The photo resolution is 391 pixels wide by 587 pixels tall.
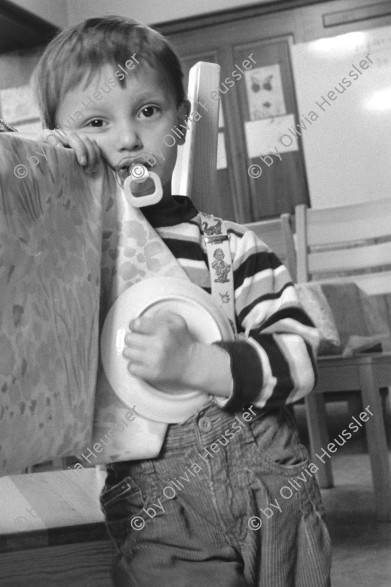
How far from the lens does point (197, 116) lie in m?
0.87

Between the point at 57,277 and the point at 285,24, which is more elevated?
the point at 285,24

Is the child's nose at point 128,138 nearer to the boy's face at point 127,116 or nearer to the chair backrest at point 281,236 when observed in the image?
the boy's face at point 127,116

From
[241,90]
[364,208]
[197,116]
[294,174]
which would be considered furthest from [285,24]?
[197,116]

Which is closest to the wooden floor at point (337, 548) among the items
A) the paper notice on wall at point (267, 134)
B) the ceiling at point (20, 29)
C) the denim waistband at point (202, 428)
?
the denim waistband at point (202, 428)

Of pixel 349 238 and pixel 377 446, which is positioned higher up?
pixel 349 238

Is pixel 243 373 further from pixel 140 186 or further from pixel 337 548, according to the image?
pixel 337 548

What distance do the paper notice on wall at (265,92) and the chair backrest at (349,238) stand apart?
2321mm

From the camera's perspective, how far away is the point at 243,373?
24.3 inches

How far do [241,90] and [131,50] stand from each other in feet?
13.4

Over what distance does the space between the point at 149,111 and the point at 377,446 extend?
4.13ft

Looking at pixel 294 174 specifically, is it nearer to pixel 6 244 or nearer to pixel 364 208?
pixel 364 208

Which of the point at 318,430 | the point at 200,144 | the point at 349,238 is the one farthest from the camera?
the point at 349,238

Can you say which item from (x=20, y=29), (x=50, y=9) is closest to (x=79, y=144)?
(x=20, y=29)

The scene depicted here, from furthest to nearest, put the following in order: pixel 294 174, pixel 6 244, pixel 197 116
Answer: pixel 294 174
pixel 197 116
pixel 6 244
